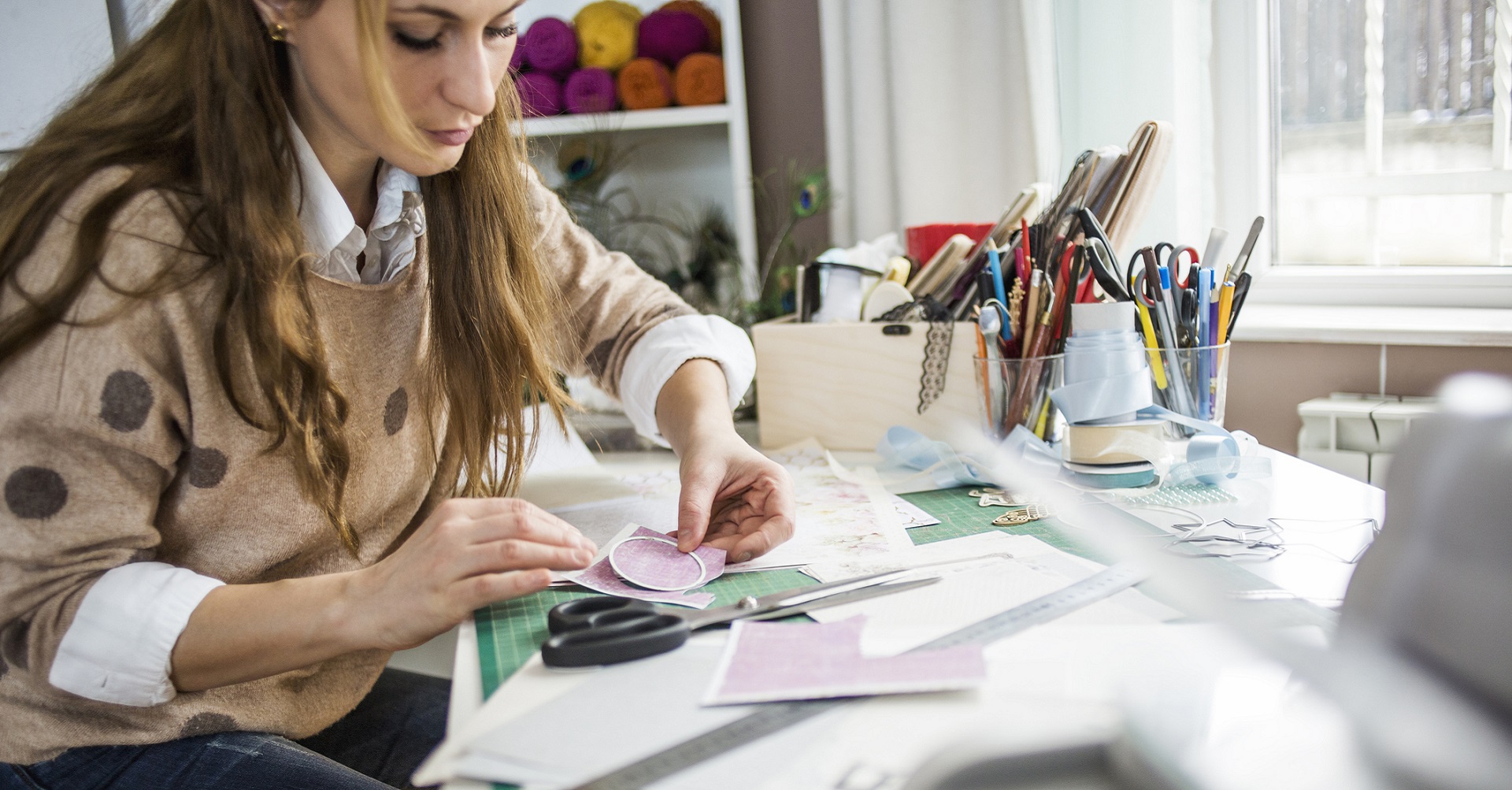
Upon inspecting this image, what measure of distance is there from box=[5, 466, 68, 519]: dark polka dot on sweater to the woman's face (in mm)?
304

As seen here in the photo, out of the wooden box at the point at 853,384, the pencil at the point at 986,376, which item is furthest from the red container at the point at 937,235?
the pencil at the point at 986,376

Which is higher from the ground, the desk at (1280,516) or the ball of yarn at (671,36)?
the ball of yarn at (671,36)

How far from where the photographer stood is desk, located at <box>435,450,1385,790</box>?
1.90 feet

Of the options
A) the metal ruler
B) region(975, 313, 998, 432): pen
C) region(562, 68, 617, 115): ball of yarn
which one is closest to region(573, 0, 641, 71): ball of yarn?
region(562, 68, 617, 115): ball of yarn

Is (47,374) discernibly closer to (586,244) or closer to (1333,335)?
(586,244)

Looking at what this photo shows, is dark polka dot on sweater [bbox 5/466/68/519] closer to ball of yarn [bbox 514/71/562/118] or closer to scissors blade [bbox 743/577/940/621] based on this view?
scissors blade [bbox 743/577/940/621]

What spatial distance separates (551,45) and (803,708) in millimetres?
1279

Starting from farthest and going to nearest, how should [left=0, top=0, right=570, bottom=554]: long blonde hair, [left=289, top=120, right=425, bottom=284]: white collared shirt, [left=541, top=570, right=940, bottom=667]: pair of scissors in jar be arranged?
[left=289, top=120, right=425, bottom=284]: white collared shirt
[left=0, top=0, right=570, bottom=554]: long blonde hair
[left=541, top=570, right=940, bottom=667]: pair of scissors in jar

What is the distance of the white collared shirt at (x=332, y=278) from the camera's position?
606 mm

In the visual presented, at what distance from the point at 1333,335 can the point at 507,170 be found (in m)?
0.95

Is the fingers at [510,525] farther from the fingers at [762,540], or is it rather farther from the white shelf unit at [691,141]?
the white shelf unit at [691,141]

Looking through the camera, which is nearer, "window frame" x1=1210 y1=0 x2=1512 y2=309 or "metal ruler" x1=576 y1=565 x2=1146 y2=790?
"metal ruler" x1=576 y1=565 x2=1146 y2=790

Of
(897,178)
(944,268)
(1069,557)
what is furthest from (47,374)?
(897,178)

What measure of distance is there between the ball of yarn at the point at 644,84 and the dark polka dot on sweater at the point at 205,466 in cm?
98
